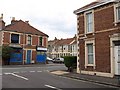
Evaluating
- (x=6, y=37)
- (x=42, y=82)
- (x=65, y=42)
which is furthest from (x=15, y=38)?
(x=65, y=42)

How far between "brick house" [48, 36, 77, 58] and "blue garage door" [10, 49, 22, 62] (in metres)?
31.7

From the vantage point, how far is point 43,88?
12930 mm

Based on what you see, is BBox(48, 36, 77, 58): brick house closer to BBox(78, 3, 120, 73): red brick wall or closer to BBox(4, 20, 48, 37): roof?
BBox(4, 20, 48, 37): roof

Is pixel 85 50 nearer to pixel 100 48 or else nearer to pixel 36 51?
pixel 100 48

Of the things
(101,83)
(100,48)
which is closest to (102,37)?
(100,48)

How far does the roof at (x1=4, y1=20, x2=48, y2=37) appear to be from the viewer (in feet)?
140

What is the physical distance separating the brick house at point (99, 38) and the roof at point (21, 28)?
21.9 meters

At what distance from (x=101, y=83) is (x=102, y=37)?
209 inches

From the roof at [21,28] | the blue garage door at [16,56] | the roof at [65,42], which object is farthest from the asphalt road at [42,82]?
the roof at [65,42]

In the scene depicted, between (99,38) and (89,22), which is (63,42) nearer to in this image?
(89,22)

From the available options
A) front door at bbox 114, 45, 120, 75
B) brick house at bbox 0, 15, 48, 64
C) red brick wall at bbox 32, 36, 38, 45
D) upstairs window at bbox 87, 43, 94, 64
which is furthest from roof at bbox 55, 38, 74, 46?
front door at bbox 114, 45, 120, 75

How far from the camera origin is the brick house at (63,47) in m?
74.1

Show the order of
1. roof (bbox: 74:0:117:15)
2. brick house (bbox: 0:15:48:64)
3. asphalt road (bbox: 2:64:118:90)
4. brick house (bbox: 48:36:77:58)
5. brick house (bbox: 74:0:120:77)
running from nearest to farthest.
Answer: asphalt road (bbox: 2:64:118:90) < brick house (bbox: 74:0:120:77) < roof (bbox: 74:0:117:15) < brick house (bbox: 0:15:48:64) < brick house (bbox: 48:36:77:58)

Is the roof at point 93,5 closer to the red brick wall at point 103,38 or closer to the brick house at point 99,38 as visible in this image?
the brick house at point 99,38
